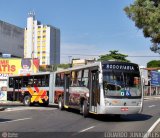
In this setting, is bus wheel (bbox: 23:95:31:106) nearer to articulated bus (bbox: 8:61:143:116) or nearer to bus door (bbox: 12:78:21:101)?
bus door (bbox: 12:78:21:101)

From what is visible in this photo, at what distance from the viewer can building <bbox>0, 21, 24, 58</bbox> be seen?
8071 cm

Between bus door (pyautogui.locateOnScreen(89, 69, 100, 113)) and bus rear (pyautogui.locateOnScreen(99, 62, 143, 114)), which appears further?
bus door (pyautogui.locateOnScreen(89, 69, 100, 113))

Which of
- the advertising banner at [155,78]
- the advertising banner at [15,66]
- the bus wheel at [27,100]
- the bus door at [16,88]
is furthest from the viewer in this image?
the advertising banner at [155,78]

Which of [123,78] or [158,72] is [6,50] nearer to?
[158,72]

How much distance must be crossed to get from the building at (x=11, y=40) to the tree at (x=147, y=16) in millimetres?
61156

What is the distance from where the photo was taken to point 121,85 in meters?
22.0

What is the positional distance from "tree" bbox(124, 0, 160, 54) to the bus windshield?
3.03 meters

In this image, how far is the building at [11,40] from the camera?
8071 centimetres

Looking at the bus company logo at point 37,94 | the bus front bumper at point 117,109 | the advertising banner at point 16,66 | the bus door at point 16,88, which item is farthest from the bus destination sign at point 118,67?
the advertising banner at point 16,66

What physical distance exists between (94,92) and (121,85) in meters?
1.88

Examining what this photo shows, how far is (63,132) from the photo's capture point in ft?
54.5

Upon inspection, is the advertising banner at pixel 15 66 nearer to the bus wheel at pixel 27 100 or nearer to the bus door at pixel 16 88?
the bus door at pixel 16 88

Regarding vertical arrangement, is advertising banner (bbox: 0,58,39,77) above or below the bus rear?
above

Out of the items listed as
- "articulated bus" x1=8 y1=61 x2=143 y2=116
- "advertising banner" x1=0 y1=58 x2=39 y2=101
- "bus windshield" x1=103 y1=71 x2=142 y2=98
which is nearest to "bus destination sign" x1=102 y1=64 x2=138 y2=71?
"articulated bus" x1=8 y1=61 x2=143 y2=116
